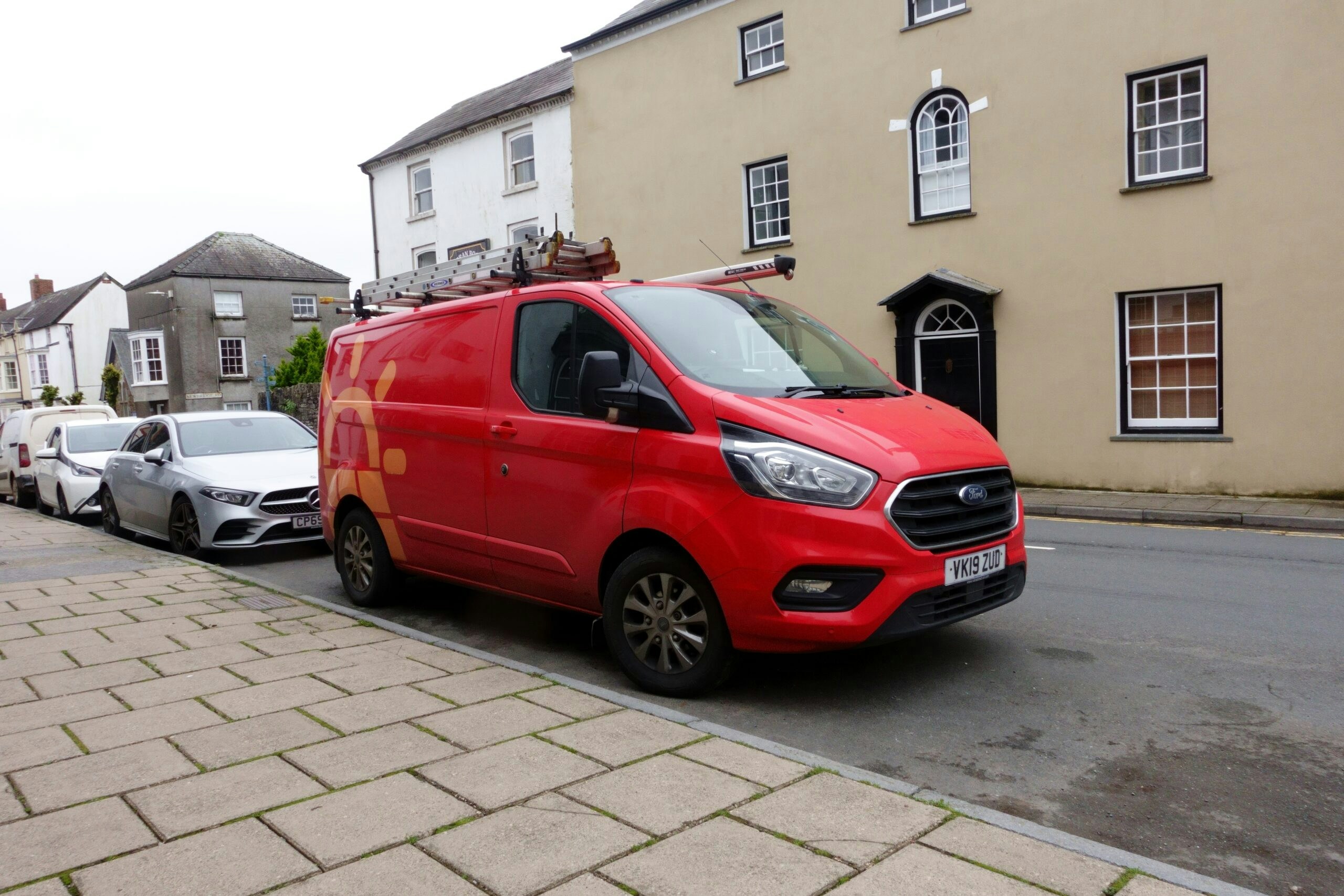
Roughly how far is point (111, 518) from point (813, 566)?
34.4 feet

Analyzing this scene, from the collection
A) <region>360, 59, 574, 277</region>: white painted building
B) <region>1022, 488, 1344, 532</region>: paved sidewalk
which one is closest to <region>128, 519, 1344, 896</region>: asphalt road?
<region>1022, 488, 1344, 532</region>: paved sidewalk

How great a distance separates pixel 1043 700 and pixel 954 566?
31.2 inches

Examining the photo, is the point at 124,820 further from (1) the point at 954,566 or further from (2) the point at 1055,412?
(2) the point at 1055,412

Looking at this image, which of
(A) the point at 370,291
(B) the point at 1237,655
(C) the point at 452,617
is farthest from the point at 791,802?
(A) the point at 370,291

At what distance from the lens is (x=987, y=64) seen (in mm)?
15031

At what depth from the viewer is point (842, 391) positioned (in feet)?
16.7

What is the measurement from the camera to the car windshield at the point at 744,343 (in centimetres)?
498

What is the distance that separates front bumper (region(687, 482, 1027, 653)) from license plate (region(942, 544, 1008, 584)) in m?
Answer: 0.06

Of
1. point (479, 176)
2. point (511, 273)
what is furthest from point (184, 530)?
point (479, 176)

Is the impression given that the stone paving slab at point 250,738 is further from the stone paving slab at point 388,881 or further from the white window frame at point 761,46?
the white window frame at point 761,46

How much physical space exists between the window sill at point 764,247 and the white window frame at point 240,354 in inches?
1397

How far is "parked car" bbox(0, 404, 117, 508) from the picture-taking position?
1616 centimetres

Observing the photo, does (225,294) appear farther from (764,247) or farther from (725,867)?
(725,867)

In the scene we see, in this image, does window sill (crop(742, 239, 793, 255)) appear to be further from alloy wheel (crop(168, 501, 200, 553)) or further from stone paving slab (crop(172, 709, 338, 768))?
stone paving slab (crop(172, 709, 338, 768))
